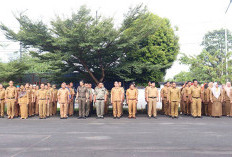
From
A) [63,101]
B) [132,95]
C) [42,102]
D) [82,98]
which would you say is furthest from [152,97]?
[42,102]

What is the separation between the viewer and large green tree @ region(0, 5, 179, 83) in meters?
11.7

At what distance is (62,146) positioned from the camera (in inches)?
241

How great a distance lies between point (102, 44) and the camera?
40.6ft

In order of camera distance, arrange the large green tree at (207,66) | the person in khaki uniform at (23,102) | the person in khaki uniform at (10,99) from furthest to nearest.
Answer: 1. the large green tree at (207,66)
2. the person in khaki uniform at (10,99)
3. the person in khaki uniform at (23,102)

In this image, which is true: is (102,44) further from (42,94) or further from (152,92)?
(42,94)

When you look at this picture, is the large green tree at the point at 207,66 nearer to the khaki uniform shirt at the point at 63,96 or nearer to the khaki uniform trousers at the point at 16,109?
the khaki uniform shirt at the point at 63,96

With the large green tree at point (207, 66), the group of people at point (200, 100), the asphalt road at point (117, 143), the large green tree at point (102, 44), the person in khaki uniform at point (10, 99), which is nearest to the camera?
the asphalt road at point (117, 143)

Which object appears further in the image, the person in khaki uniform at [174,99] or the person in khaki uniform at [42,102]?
the person in khaki uniform at [42,102]

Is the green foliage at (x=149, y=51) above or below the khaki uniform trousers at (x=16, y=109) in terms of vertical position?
above

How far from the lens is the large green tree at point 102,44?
11688 mm

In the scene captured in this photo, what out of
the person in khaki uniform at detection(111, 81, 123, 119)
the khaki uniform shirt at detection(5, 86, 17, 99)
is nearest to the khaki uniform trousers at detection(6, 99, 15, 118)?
the khaki uniform shirt at detection(5, 86, 17, 99)

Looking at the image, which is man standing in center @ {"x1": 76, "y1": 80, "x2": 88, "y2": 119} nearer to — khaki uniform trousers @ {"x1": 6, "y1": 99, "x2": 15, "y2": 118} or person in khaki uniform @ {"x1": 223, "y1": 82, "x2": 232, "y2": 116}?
khaki uniform trousers @ {"x1": 6, "y1": 99, "x2": 15, "y2": 118}

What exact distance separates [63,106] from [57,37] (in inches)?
151

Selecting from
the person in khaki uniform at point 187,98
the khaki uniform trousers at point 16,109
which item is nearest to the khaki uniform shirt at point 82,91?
the khaki uniform trousers at point 16,109
